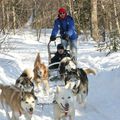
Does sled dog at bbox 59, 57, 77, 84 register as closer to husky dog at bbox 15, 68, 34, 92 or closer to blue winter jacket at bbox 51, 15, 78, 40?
husky dog at bbox 15, 68, 34, 92

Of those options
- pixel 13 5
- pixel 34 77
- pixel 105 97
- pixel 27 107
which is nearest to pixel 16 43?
pixel 13 5

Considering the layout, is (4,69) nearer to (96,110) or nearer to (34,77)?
(34,77)

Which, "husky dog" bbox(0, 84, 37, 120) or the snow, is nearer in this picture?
"husky dog" bbox(0, 84, 37, 120)

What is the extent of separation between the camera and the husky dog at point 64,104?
5879 mm

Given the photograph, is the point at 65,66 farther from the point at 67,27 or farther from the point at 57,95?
the point at 57,95

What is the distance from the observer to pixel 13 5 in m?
24.4

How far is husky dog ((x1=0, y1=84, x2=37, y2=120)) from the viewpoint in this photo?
19.3ft

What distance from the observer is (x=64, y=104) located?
5.86 m

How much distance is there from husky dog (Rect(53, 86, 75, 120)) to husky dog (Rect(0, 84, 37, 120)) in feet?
1.22

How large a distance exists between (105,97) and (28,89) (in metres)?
2.11

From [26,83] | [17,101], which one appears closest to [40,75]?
[26,83]

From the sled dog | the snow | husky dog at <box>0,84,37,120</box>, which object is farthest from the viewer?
the sled dog

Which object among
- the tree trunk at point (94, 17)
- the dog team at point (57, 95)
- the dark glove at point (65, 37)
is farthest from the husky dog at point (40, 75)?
the tree trunk at point (94, 17)

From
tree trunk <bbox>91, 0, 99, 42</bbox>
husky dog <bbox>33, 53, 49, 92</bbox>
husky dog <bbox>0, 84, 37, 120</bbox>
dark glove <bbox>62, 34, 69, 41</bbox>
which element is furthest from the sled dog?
tree trunk <bbox>91, 0, 99, 42</bbox>
